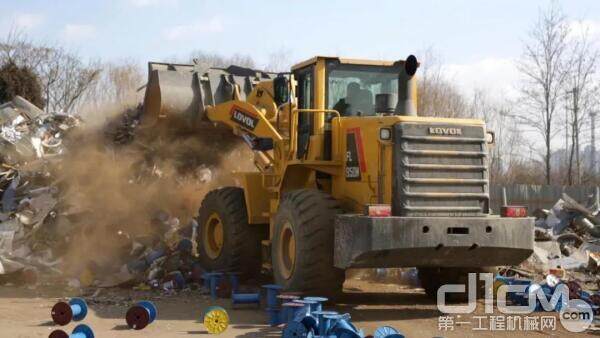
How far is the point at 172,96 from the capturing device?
1232 centimetres

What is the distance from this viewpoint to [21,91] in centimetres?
2806

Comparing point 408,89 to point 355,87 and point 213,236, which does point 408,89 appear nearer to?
point 355,87

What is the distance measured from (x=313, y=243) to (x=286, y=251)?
0.89 m

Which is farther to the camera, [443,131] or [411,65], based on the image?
[411,65]

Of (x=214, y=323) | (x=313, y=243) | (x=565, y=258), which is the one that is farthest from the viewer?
(x=565, y=258)

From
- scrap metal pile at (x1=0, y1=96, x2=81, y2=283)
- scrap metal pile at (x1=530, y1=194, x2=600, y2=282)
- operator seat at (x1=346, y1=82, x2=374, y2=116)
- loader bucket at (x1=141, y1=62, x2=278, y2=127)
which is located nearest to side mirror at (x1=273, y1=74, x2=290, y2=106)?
operator seat at (x1=346, y1=82, x2=374, y2=116)

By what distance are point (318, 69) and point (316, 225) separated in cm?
212

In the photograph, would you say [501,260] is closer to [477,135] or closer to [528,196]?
[477,135]

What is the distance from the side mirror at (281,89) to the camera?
33.5 feet

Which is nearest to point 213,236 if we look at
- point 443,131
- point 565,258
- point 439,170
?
point 439,170

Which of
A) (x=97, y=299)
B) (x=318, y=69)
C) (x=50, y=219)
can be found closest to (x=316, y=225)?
(x=318, y=69)

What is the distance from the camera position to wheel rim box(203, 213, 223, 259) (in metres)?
11.9

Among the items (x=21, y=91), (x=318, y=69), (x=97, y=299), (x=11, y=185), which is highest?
(x=21, y=91)

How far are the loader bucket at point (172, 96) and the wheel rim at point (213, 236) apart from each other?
5.62ft
